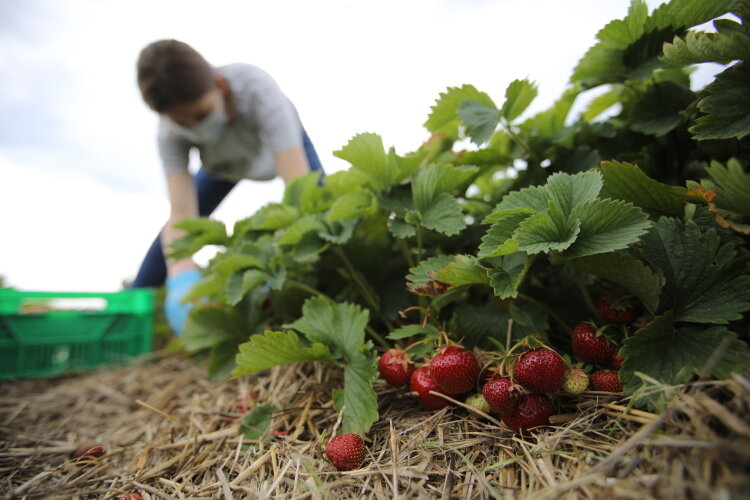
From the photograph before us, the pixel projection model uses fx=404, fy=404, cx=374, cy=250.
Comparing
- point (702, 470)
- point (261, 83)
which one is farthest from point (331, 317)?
point (261, 83)

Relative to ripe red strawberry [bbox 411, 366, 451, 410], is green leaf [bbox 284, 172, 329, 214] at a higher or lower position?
higher

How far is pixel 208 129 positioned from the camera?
228 cm

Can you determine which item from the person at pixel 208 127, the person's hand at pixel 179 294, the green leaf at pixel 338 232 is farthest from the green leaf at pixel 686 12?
the person's hand at pixel 179 294

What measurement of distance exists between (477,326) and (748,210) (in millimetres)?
484

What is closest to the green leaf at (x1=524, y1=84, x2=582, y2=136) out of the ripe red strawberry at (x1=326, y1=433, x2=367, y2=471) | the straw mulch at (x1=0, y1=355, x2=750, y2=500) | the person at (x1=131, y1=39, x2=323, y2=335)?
the straw mulch at (x1=0, y1=355, x2=750, y2=500)

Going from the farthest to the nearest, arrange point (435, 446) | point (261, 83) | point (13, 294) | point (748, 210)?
1. point (261, 83)
2. point (13, 294)
3. point (435, 446)
4. point (748, 210)

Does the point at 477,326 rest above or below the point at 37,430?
above

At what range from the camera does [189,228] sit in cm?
126

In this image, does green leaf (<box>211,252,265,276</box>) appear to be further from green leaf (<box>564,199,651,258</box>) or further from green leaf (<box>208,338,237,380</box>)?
green leaf (<box>564,199,651,258</box>)

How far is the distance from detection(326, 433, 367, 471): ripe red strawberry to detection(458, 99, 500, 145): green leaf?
0.67m

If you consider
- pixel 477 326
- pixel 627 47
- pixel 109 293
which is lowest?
pixel 109 293

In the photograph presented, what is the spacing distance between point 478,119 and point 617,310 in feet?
1.60

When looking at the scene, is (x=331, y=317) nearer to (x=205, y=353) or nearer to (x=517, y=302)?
(x=517, y=302)

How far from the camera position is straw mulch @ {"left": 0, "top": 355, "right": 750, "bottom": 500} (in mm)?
494
